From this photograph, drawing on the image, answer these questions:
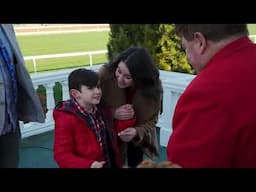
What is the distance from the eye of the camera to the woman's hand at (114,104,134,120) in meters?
2.18

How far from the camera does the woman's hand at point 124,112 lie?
2178 millimetres

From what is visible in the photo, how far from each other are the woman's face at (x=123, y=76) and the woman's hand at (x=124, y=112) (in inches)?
4.5

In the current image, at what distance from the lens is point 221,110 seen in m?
1.07

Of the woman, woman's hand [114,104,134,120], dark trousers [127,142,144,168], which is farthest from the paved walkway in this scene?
woman's hand [114,104,134,120]

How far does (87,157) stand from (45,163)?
1.78 meters

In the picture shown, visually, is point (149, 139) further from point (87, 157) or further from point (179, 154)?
point (179, 154)

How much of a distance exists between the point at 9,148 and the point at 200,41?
54.9 inches

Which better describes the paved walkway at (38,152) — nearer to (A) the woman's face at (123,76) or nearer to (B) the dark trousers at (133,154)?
(B) the dark trousers at (133,154)

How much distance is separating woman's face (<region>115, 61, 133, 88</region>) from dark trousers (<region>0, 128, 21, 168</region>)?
610mm

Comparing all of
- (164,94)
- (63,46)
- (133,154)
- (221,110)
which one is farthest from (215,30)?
(63,46)

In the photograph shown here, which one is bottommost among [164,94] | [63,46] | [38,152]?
[63,46]

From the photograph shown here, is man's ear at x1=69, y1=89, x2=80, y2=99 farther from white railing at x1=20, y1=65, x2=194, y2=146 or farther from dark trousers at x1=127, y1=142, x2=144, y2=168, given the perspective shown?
white railing at x1=20, y1=65, x2=194, y2=146

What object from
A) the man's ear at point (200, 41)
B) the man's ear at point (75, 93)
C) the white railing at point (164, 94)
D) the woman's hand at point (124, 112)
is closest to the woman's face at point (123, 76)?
the woman's hand at point (124, 112)

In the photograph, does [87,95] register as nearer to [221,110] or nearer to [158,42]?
[221,110]
